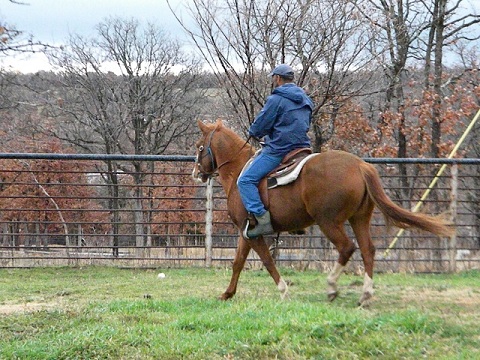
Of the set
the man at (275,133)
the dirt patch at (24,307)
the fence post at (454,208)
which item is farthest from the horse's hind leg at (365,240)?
the fence post at (454,208)

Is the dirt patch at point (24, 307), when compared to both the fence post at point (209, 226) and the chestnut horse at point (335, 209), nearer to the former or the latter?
the chestnut horse at point (335, 209)

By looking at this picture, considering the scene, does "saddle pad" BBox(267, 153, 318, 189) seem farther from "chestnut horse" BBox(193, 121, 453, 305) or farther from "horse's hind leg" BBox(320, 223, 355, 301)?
"horse's hind leg" BBox(320, 223, 355, 301)

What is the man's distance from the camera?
28.3ft

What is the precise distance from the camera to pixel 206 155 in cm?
989

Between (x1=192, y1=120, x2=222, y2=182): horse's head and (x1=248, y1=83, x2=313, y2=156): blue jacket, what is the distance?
48.2 inches

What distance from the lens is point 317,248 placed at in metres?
13.6

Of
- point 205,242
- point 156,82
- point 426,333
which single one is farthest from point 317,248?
point 156,82

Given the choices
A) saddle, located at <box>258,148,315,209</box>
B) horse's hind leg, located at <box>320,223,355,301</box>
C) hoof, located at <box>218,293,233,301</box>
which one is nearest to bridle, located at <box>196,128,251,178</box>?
saddle, located at <box>258,148,315,209</box>

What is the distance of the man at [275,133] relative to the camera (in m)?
8.62

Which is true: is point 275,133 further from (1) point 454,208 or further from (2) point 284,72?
(1) point 454,208

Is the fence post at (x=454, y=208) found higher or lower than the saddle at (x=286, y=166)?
lower

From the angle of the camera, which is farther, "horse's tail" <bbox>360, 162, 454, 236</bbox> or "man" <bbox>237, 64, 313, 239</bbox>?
"man" <bbox>237, 64, 313, 239</bbox>

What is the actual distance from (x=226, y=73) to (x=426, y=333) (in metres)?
8.68

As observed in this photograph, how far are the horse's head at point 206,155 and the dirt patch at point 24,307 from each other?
2.73 meters
